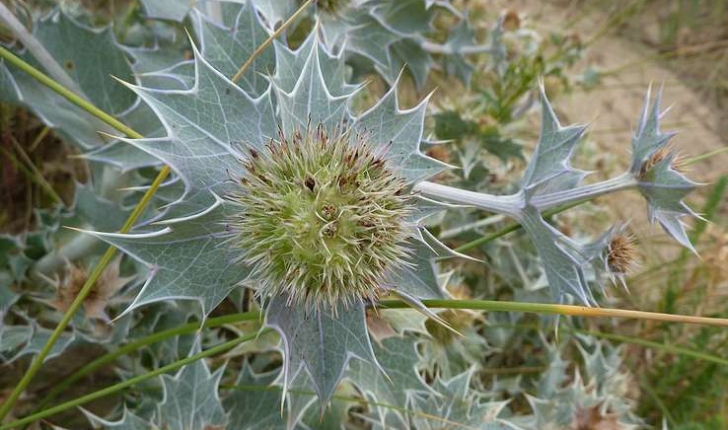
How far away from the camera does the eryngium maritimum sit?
93cm

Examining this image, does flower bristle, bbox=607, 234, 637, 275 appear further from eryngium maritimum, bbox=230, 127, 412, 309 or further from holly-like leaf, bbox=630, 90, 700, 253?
eryngium maritimum, bbox=230, 127, 412, 309

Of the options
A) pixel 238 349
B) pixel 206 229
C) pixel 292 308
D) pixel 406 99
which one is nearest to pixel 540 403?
pixel 238 349

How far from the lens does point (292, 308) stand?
1049 mm

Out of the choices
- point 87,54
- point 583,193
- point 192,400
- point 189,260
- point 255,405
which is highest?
point 87,54

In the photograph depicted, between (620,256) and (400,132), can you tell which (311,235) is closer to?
(400,132)

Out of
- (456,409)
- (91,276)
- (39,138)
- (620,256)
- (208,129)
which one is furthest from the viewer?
(39,138)

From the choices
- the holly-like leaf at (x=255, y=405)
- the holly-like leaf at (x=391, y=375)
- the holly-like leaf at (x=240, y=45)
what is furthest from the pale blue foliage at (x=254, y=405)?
the holly-like leaf at (x=240, y=45)

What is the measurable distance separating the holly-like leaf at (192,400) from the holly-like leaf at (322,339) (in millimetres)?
398

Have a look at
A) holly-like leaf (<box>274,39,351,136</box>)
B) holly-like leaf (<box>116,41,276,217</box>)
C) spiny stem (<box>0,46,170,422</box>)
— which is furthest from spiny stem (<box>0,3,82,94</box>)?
holly-like leaf (<box>274,39,351,136</box>)

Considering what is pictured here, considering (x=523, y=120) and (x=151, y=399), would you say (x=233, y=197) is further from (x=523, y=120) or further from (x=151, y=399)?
(x=523, y=120)

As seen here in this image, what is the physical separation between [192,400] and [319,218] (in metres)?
0.71

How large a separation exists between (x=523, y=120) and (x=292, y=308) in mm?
1791

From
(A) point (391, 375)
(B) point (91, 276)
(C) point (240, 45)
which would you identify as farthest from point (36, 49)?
(A) point (391, 375)

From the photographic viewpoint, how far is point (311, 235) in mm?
938
